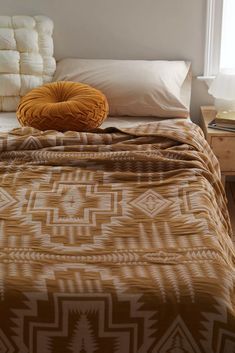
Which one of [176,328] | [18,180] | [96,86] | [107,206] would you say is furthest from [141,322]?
[96,86]

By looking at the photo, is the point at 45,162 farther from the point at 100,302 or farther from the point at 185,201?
the point at 100,302

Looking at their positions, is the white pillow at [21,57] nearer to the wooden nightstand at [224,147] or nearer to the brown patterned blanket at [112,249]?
the brown patterned blanket at [112,249]

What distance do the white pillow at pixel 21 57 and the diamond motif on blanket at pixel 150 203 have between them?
1199 millimetres

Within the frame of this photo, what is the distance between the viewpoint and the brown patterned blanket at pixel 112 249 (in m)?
1.54

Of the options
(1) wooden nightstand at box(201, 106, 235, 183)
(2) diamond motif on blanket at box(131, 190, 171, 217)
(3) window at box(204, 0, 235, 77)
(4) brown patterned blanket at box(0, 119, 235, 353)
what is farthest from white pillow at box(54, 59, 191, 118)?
(2) diamond motif on blanket at box(131, 190, 171, 217)

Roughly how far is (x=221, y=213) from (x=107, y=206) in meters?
0.53

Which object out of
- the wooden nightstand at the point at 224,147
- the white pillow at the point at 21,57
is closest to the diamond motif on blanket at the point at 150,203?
the wooden nightstand at the point at 224,147

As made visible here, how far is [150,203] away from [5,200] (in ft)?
1.53

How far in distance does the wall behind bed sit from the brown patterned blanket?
971mm

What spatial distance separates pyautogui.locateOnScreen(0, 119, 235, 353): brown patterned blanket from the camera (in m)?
1.54

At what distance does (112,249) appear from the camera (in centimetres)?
175

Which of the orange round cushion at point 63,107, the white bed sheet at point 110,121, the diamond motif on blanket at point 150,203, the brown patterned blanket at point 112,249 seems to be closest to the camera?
the brown patterned blanket at point 112,249

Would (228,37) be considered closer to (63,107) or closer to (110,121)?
(110,121)

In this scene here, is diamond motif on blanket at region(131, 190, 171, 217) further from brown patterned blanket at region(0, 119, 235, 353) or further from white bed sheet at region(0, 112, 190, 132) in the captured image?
white bed sheet at region(0, 112, 190, 132)
